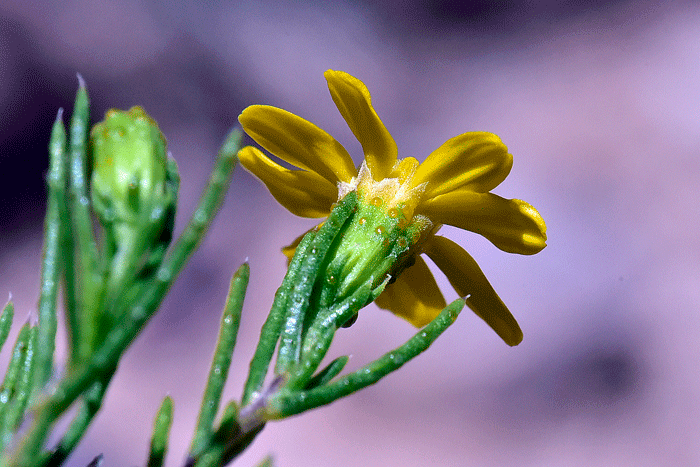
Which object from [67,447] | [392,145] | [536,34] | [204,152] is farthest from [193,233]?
[536,34]

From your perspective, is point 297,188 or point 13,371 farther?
point 297,188

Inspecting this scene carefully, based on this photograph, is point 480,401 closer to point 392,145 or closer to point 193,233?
point 392,145

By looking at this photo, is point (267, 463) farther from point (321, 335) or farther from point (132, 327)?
point (132, 327)

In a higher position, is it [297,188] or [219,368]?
[297,188]

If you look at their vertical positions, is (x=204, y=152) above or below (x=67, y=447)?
above

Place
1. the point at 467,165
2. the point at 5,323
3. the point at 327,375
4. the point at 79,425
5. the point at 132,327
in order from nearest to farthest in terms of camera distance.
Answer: the point at 132,327 → the point at 79,425 → the point at 327,375 → the point at 5,323 → the point at 467,165

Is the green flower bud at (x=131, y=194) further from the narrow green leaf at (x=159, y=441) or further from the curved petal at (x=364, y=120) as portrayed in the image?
the curved petal at (x=364, y=120)

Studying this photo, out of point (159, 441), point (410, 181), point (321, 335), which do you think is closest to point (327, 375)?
Result: point (321, 335)

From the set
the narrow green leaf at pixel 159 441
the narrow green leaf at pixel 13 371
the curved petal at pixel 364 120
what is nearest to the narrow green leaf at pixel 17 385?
the narrow green leaf at pixel 13 371
